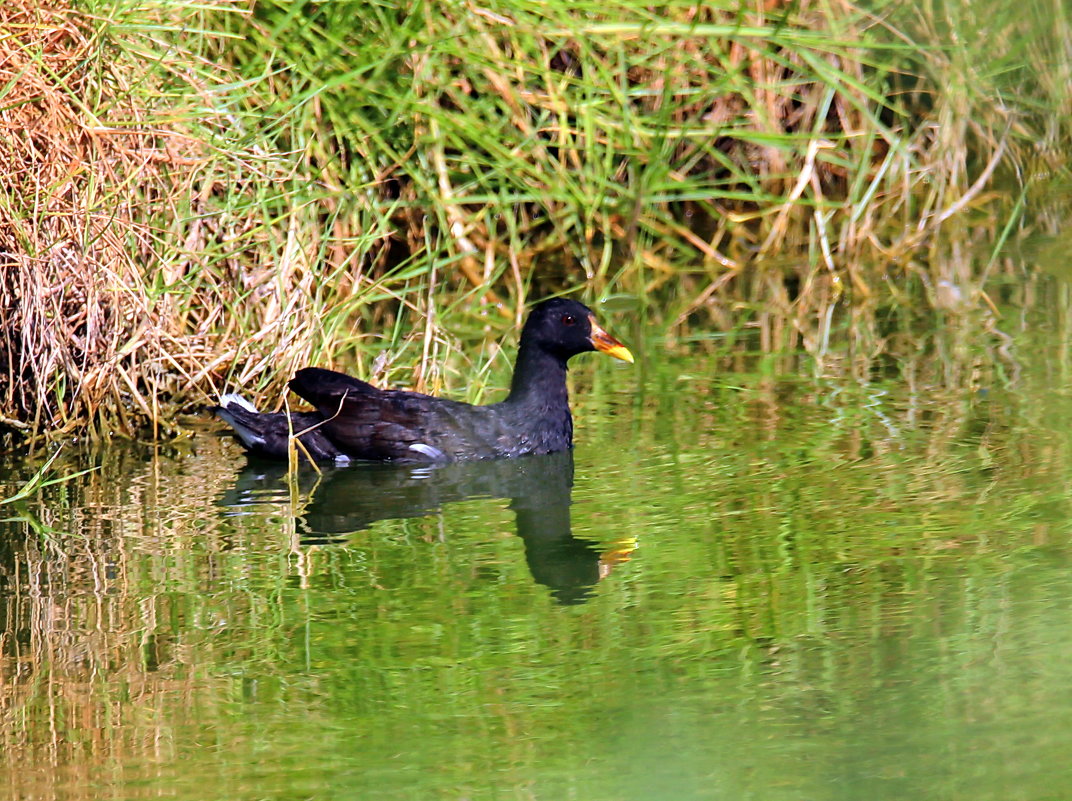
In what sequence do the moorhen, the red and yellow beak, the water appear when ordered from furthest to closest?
1. the red and yellow beak
2. the moorhen
3. the water

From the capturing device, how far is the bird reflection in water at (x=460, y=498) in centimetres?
529

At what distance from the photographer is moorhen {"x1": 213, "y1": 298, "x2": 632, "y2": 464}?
6.62 m

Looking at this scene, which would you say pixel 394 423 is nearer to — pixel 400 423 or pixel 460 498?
pixel 400 423

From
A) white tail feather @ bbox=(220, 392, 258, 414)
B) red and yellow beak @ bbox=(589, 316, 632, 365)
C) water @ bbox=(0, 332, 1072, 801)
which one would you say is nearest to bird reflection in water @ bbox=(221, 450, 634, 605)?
water @ bbox=(0, 332, 1072, 801)

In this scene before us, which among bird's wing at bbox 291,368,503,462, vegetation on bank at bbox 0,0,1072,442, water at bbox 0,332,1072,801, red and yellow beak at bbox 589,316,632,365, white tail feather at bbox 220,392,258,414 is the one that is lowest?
water at bbox 0,332,1072,801

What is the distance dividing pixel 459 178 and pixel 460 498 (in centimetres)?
335

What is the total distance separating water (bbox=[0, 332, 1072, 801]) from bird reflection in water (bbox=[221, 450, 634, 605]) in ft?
0.06

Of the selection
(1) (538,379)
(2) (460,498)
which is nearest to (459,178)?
(1) (538,379)

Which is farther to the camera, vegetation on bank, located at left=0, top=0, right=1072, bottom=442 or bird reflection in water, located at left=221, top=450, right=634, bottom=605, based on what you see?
vegetation on bank, located at left=0, top=0, right=1072, bottom=442

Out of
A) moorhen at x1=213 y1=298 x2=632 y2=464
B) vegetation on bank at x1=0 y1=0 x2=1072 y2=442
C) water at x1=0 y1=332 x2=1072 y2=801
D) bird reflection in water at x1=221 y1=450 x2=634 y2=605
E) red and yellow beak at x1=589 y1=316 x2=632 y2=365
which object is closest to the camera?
water at x1=0 y1=332 x2=1072 y2=801

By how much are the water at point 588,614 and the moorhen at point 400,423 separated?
0.12 metres

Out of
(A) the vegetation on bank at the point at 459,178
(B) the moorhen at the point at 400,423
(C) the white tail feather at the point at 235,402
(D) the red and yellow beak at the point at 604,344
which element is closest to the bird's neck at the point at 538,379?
(B) the moorhen at the point at 400,423

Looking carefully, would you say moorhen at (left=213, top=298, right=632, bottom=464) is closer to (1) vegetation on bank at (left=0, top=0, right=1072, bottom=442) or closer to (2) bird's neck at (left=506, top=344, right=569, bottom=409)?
(2) bird's neck at (left=506, top=344, right=569, bottom=409)

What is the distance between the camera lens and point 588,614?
481 centimetres
